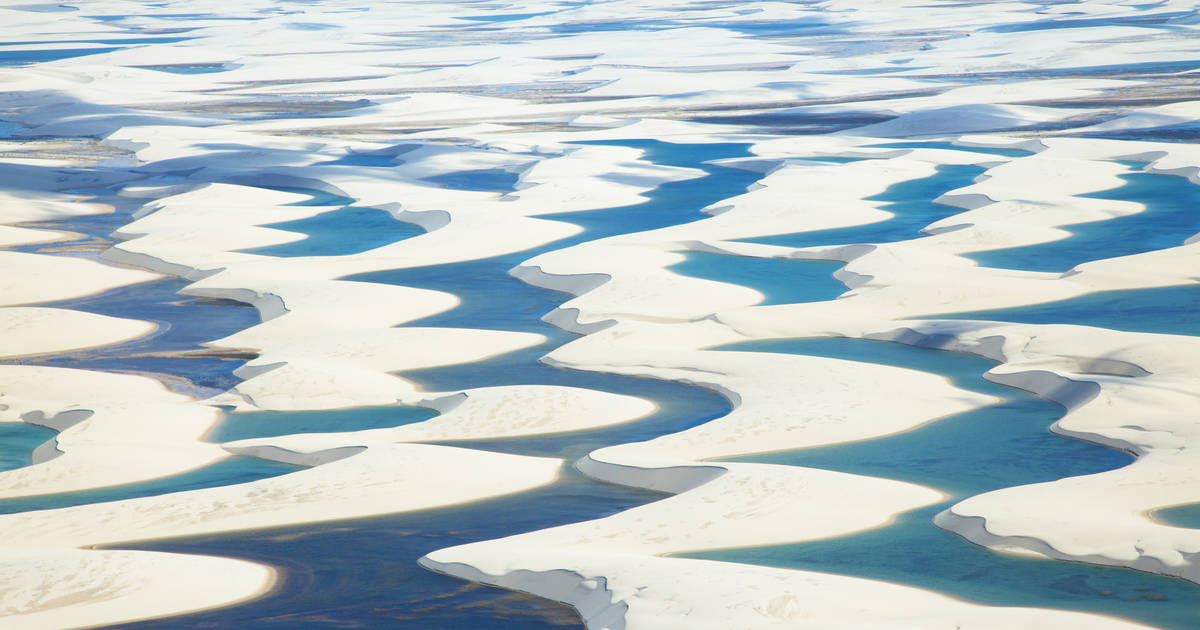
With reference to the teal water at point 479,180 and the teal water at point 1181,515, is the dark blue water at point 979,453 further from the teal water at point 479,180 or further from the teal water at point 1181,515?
the teal water at point 479,180

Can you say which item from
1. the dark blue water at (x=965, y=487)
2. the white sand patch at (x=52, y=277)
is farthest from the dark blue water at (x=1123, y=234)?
the white sand patch at (x=52, y=277)

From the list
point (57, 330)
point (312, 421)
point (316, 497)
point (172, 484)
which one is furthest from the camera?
point (57, 330)

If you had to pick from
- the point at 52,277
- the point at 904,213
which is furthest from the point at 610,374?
the point at 904,213

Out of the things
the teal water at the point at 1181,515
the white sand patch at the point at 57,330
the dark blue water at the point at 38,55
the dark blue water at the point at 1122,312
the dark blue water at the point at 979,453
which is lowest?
the dark blue water at the point at 38,55

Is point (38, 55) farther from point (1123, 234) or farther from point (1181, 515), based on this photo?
point (1181, 515)

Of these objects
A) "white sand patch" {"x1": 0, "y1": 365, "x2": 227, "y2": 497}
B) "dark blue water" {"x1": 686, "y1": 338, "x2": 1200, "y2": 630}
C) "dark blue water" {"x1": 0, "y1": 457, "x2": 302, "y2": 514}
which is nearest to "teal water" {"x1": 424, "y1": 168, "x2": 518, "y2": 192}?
"dark blue water" {"x1": 686, "y1": 338, "x2": 1200, "y2": 630}

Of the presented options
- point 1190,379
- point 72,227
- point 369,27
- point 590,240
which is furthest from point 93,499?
point 369,27
